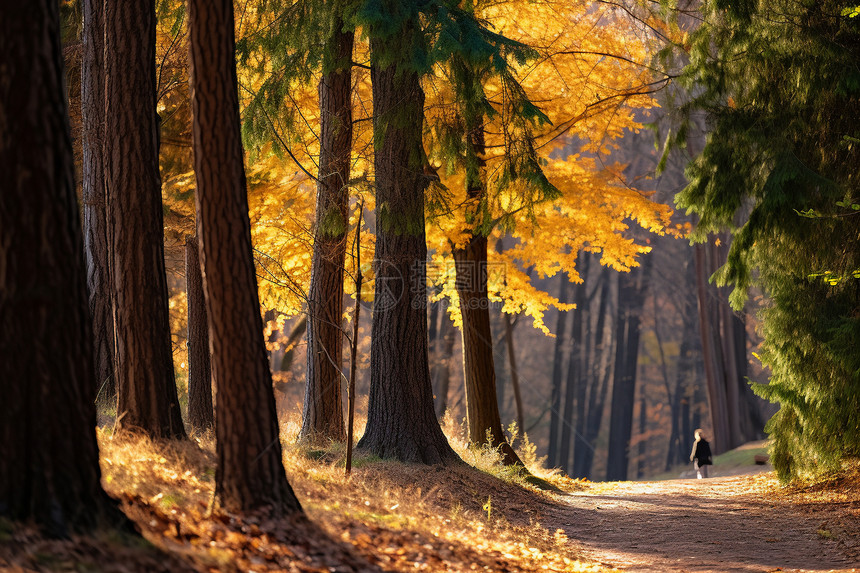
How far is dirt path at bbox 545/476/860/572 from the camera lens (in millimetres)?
6711

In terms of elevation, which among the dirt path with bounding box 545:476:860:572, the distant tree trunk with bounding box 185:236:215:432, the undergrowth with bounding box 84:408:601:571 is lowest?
the dirt path with bounding box 545:476:860:572

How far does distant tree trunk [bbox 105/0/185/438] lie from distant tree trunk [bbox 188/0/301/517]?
2.47m

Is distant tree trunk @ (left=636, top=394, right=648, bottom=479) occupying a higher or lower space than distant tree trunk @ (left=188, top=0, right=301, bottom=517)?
lower

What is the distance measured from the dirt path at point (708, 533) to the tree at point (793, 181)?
5.45ft

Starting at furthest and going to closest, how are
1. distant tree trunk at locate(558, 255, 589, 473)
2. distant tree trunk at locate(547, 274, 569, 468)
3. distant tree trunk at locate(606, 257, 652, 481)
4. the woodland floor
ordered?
distant tree trunk at locate(606, 257, 652, 481)
distant tree trunk at locate(558, 255, 589, 473)
distant tree trunk at locate(547, 274, 569, 468)
the woodland floor

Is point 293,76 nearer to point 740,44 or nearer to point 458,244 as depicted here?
point 458,244

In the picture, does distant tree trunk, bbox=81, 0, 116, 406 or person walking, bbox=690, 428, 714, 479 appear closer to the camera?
distant tree trunk, bbox=81, 0, 116, 406

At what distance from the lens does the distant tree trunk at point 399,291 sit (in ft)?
31.7

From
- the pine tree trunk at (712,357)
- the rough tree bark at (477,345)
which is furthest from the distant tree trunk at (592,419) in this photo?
the rough tree bark at (477,345)

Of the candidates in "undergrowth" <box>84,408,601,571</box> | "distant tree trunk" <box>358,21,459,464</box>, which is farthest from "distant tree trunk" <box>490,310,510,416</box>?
"undergrowth" <box>84,408,601,571</box>

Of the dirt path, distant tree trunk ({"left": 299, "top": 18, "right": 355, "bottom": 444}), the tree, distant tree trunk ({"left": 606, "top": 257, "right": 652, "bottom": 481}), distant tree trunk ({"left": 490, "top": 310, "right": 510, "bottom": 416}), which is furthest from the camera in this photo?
distant tree trunk ({"left": 490, "top": 310, "right": 510, "bottom": 416})

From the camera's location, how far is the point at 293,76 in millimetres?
9570

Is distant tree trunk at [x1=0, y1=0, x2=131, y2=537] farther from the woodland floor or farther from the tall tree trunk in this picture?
the tall tree trunk

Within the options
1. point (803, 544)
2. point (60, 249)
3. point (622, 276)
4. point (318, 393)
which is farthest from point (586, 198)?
point (622, 276)
